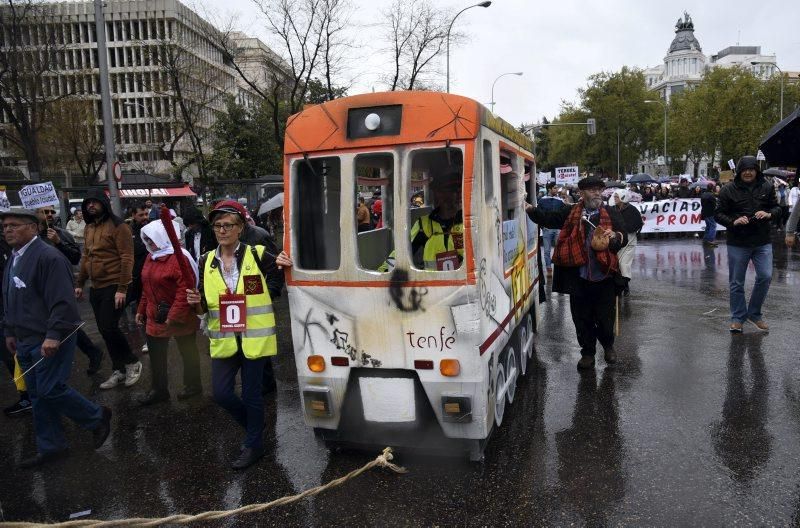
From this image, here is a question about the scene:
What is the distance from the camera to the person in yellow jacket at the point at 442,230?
14.9ft

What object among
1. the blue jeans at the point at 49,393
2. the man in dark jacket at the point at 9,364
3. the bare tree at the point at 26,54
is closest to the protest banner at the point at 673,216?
the man in dark jacket at the point at 9,364

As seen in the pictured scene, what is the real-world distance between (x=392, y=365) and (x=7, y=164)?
67.0m

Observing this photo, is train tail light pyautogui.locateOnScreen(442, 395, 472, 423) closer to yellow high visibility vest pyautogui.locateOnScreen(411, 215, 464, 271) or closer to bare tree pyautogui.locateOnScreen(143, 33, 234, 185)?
yellow high visibility vest pyautogui.locateOnScreen(411, 215, 464, 271)

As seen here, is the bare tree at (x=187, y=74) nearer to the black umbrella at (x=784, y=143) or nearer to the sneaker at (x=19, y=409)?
the sneaker at (x=19, y=409)

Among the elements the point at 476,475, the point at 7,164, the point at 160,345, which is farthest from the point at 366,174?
the point at 7,164

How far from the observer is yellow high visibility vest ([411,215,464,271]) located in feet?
14.9

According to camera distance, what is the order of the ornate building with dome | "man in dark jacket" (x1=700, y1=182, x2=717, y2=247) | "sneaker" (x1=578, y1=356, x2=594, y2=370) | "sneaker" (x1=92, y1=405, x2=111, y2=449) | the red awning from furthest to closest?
the ornate building with dome, the red awning, "man in dark jacket" (x1=700, y1=182, x2=717, y2=247), "sneaker" (x1=578, y1=356, x2=594, y2=370), "sneaker" (x1=92, y1=405, x2=111, y2=449)

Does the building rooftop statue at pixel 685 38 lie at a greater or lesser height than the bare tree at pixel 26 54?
greater

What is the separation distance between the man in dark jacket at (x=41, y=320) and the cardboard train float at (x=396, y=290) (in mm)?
1737

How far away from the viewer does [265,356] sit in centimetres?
421

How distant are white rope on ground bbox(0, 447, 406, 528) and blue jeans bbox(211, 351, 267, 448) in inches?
27.1

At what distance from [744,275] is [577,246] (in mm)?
2640

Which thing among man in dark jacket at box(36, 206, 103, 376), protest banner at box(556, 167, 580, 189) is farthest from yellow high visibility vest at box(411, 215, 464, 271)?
protest banner at box(556, 167, 580, 189)

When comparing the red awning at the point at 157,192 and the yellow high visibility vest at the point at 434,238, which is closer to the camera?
the yellow high visibility vest at the point at 434,238
